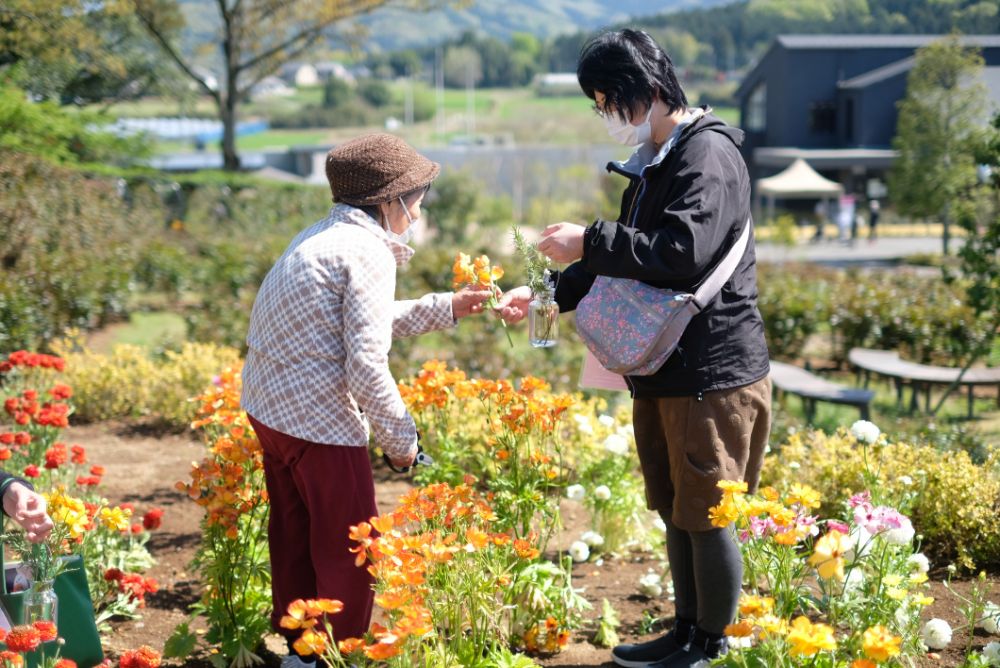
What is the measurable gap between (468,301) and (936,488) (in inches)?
75.1

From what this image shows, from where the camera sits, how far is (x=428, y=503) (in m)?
2.56

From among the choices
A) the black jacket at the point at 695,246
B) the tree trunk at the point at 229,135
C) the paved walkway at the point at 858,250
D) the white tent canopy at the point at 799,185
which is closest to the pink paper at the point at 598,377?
the black jacket at the point at 695,246

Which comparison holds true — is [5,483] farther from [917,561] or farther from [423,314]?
[917,561]

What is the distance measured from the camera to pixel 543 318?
2.93 meters

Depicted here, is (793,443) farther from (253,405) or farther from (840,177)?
(840,177)

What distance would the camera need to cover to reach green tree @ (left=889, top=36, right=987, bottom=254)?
2116cm

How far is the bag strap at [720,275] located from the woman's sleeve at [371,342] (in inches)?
30.5

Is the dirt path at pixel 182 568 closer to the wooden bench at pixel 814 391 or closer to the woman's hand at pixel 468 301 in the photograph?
the woman's hand at pixel 468 301

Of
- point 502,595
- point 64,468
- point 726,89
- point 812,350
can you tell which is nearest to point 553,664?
point 502,595

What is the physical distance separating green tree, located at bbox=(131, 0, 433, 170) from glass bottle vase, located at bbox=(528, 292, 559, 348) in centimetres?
2224

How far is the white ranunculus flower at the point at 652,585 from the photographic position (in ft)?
11.9

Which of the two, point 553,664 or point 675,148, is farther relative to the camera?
point 553,664

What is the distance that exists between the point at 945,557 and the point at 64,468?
3364 millimetres

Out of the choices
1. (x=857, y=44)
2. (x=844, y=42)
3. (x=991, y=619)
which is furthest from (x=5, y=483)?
(x=857, y=44)
